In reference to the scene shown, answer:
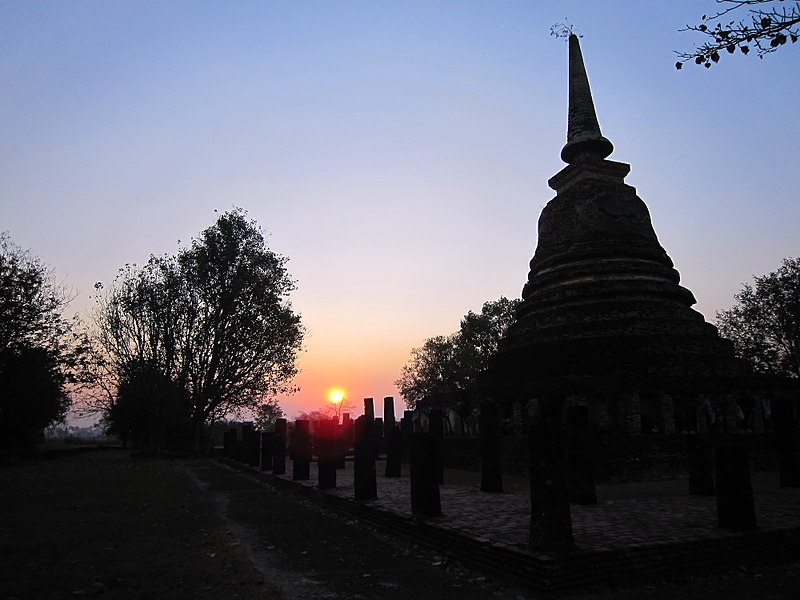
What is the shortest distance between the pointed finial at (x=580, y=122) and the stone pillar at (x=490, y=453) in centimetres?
1264

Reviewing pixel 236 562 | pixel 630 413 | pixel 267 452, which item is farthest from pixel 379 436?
pixel 236 562

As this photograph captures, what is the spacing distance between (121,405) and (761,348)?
3812 cm

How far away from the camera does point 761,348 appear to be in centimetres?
3288

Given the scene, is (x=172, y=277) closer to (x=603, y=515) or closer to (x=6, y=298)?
(x=6, y=298)

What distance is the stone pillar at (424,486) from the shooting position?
838 cm

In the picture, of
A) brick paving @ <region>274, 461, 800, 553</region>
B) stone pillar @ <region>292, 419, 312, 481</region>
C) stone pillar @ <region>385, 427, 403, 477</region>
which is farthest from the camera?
stone pillar @ <region>385, 427, 403, 477</region>

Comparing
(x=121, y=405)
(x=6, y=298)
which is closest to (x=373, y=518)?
(x=6, y=298)

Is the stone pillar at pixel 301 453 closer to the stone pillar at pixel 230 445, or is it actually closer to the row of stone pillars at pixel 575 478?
the row of stone pillars at pixel 575 478

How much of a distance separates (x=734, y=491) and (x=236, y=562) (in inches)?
238

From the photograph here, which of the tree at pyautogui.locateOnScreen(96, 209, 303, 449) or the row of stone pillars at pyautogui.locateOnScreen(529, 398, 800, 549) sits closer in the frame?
the row of stone pillars at pyautogui.locateOnScreen(529, 398, 800, 549)

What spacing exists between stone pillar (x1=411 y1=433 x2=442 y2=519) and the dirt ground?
61cm

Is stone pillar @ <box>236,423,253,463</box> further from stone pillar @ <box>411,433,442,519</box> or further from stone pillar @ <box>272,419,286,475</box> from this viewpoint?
stone pillar @ <box>411,433,442,519</box>

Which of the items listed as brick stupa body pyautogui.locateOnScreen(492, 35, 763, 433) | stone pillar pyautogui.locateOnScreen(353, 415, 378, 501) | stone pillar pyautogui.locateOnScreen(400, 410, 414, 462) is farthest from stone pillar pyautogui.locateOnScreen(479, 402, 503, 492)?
stone pillar pyautogui.locateOnScreen(400, 410, 414, 462)

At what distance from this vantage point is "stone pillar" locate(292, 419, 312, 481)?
15227 millimetres
